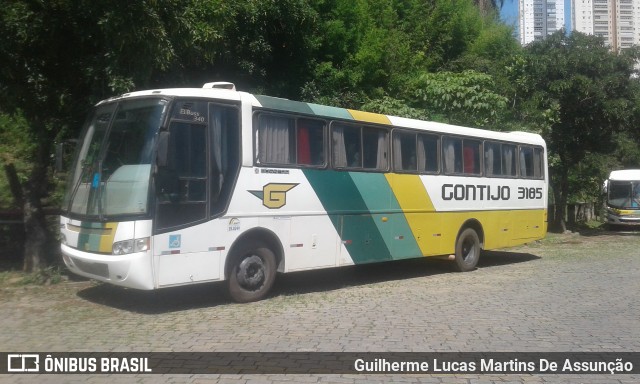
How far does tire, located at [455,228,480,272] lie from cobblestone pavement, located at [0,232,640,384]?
99 cm

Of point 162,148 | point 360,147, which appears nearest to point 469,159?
point 360,147

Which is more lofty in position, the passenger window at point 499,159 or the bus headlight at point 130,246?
the passenger window at point 499,159

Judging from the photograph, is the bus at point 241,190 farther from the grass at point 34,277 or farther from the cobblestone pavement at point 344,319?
the grass at point 34,277

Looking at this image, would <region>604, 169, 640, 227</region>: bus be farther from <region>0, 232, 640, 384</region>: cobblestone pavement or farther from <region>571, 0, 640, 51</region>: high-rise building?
<region>571, 0, 640, 51</region>: high-rise building

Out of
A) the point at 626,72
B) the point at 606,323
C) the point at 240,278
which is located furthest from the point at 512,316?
the point at 626,72

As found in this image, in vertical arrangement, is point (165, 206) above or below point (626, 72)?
below

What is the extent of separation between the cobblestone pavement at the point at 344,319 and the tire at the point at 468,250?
3.24ft

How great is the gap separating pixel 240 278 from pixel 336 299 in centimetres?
171

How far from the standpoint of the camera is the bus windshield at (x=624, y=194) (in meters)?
30.1

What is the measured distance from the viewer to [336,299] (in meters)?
11.1

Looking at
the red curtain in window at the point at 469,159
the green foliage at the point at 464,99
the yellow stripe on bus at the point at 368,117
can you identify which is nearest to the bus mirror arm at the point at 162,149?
the yellow stripe on bus at the point at 368,117

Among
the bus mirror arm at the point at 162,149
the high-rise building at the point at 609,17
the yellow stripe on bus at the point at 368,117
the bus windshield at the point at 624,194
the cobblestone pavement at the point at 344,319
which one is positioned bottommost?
the cobblestone pavement at the point at 344,319

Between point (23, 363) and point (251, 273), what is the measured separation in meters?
4.07

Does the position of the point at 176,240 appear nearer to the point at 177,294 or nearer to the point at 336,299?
the point at 177,294
